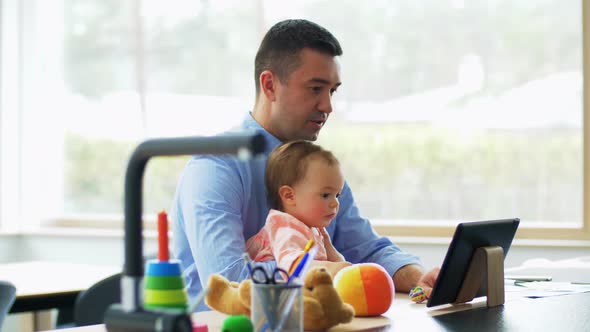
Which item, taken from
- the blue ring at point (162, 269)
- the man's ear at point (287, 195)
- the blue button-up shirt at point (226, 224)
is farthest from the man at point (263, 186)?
the blue ring at point (162, 269)

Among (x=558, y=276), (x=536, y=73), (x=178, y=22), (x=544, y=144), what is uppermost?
(x=178, y=22)

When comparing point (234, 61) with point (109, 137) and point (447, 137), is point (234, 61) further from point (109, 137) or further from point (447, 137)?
point (447, 137)

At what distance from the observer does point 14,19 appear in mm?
4922

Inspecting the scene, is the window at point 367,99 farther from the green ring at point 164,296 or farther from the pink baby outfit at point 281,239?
the green ring at point 164,296

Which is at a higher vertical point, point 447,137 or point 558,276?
point 447,137

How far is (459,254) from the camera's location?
177 cm

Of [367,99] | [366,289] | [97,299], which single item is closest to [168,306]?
[366,289]

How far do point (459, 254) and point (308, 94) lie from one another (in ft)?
2.26

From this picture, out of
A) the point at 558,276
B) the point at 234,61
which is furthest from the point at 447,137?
the point at 558,276

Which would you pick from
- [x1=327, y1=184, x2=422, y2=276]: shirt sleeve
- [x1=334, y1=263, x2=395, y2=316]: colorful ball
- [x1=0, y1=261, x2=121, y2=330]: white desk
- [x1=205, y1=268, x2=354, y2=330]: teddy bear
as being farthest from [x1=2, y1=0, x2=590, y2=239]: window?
[x1=205, y1=268, x2=354, y2=330]: teddy bear

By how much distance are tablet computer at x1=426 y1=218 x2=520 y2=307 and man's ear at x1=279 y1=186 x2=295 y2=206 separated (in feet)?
1.34

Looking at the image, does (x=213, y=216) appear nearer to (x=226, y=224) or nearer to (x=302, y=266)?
(x=226, y=224)

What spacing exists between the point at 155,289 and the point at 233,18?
143 inches

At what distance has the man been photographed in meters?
2.01
